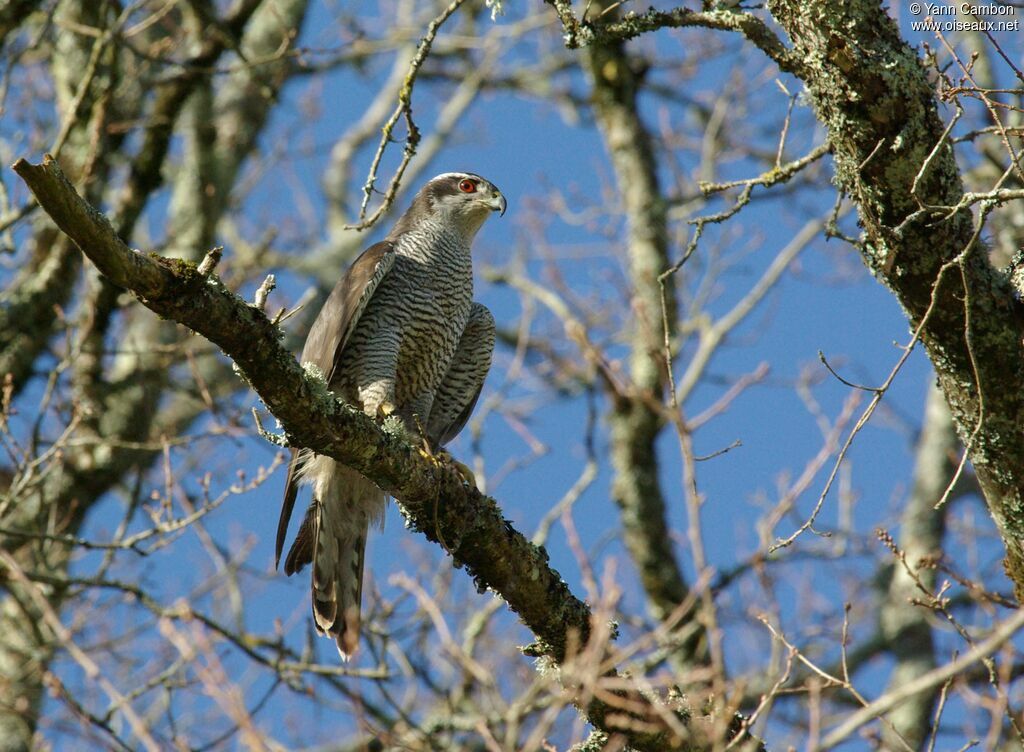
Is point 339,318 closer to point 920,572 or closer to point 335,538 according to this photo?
point 335,538

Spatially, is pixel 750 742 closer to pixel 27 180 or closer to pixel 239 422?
pixel 27 180

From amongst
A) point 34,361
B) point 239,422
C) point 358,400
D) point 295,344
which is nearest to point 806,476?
point 358,400

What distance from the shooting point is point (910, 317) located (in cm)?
373

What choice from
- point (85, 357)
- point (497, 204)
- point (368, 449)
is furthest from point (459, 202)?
point (85, 357)

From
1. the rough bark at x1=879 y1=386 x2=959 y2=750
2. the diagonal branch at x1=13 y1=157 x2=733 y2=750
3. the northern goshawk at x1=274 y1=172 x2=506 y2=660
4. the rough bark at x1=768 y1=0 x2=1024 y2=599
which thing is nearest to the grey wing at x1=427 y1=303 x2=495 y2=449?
the northern goshawk at x1=274 y1=172 x2=506 y2=660

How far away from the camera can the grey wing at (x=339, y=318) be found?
216 inches

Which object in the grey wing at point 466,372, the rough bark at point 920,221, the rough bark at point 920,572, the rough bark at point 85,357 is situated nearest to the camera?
the rough bark at point 920,221

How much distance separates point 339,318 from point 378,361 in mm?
275

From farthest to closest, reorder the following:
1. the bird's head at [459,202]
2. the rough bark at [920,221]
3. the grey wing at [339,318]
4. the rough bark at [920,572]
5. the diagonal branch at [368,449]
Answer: the rough bark at [920,572] < the bird's head at [459,202] < the grey wing at [339,318] < the rough bark at [920,221] < the diagonal branch at [368,449]

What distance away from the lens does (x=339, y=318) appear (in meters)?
5.59

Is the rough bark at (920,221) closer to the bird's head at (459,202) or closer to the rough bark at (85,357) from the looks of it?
the bird's head at (459,202)

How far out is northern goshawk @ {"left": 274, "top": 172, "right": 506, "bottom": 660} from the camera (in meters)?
5.54

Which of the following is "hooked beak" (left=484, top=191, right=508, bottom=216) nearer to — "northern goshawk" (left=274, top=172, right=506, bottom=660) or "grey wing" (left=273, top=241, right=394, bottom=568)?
"northern goshawk" (left=274, top=172, right=506, bottom=660)

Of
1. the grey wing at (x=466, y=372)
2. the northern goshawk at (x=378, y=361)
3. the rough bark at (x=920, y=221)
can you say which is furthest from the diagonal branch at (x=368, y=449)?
the grey wing at (x=466, y=372)
